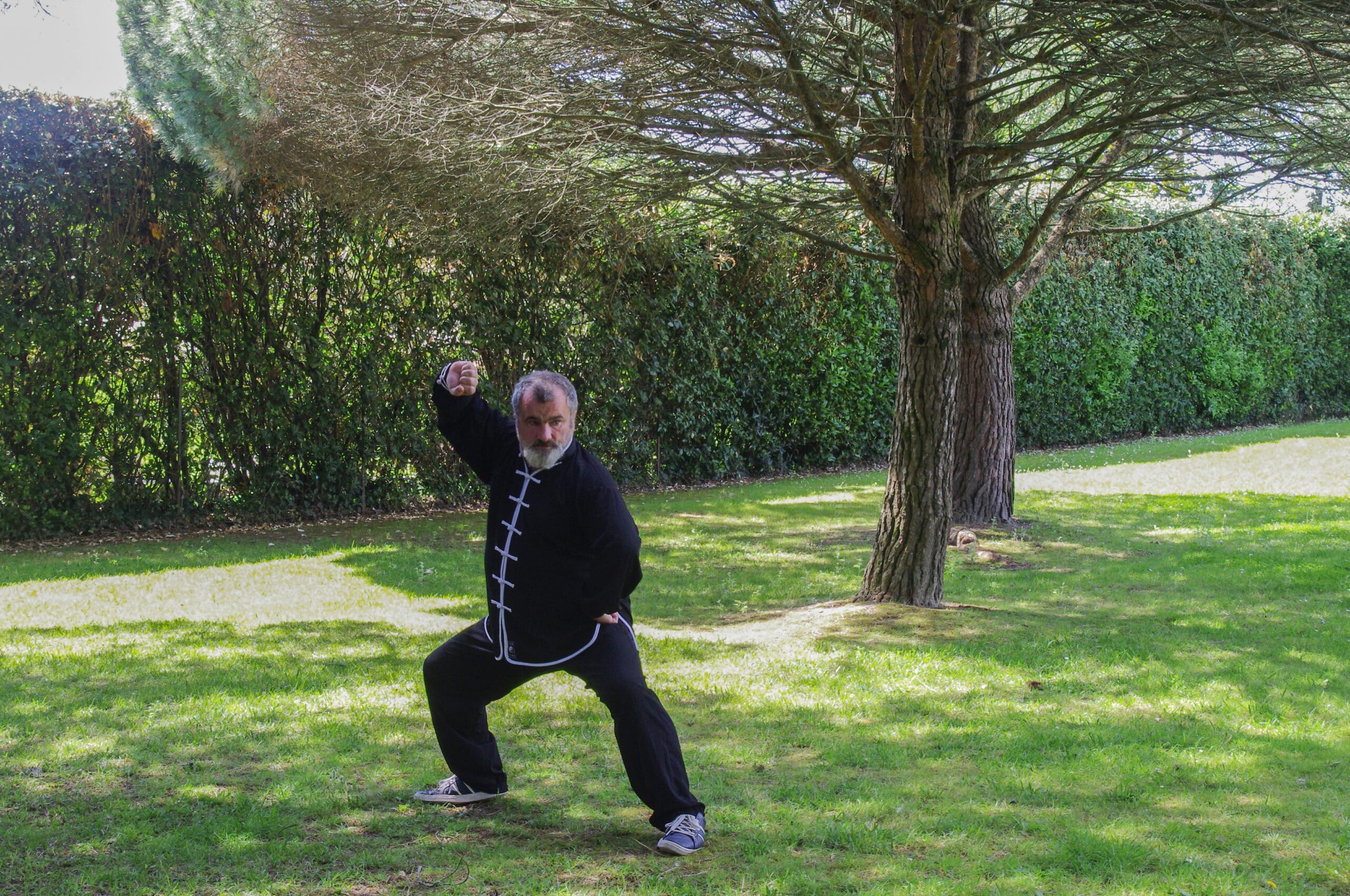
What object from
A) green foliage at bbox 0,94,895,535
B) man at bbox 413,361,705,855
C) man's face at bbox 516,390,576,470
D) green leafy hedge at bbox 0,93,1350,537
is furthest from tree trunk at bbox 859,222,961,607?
man's face at bbox 516,390,576,470

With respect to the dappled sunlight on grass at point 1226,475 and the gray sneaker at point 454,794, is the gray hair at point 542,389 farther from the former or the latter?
the dappled sunlight on grass at point 1226,475

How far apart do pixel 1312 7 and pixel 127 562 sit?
8.55 meters

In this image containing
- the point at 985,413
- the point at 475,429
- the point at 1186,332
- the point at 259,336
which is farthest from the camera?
the point at 1186,332

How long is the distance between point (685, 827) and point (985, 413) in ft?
22.7

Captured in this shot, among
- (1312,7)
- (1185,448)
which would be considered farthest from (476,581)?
(1185,448)

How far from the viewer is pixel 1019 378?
1697 cm

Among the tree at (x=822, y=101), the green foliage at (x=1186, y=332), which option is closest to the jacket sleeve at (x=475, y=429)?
the tree at (x=822, y=101)

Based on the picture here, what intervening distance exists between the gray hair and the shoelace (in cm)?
133

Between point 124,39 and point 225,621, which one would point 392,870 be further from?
point 124,39

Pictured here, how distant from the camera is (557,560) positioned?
11.9 feet

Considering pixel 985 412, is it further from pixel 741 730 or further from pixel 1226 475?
pixel 741 730

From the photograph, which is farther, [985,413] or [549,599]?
[985,413]

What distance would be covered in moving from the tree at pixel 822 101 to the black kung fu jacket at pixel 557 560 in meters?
2.57

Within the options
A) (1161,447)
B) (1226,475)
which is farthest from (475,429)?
(1161,447)
